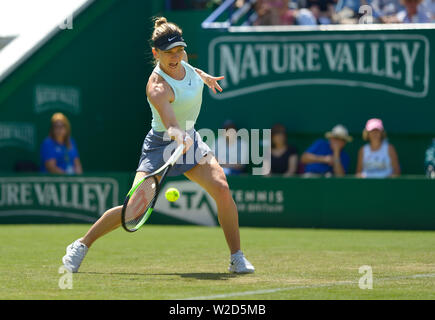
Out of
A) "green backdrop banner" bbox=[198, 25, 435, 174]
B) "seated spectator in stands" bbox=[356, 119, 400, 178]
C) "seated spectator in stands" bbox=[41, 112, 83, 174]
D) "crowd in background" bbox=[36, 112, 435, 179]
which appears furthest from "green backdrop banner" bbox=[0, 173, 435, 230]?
"green backdrop banner" bbox=[198, 25, 435, 174]

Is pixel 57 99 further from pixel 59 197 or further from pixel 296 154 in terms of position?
pixel 296 154

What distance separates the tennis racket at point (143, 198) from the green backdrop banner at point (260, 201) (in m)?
5.35

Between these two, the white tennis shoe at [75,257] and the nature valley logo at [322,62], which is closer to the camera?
the white tennis shoe at [75,257]

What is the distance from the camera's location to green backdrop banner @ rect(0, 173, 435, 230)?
1167cm

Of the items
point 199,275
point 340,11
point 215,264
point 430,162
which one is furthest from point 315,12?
point 199,275

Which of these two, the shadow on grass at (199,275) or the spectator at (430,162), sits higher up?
the spectator at (430,162)

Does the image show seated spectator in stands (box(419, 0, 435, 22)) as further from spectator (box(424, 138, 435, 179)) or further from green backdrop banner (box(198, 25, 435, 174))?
spectator (box(424, 138, 435, 179))

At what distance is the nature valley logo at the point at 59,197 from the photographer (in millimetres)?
12711

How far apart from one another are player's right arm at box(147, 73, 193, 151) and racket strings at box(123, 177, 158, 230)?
17.5 inches

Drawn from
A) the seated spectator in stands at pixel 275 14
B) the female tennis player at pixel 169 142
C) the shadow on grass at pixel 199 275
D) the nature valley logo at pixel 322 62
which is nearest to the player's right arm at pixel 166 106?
the female tennis player at pixel 169 142

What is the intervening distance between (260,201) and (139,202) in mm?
5503

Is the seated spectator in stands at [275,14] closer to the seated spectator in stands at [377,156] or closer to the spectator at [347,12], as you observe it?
the spectator at [347,12]

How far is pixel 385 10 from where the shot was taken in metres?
14.1
